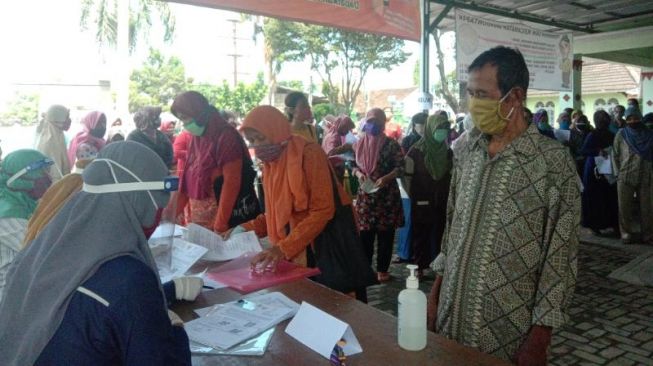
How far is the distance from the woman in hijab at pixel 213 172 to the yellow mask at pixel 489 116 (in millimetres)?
1779

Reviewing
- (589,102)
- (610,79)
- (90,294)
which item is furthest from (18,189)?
(589,102)

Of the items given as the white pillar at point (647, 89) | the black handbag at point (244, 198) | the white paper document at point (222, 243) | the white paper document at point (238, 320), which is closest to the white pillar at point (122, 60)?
the black handbag at point (244, 198)

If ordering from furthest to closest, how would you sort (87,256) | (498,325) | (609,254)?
(609,254) < (498,325) < (87,256)

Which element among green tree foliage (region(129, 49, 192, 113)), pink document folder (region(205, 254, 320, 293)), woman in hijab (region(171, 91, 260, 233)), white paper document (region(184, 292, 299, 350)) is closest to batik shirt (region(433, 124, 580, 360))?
white paper document (region(184, 292, 299, 350))

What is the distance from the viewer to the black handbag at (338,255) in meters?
2.51

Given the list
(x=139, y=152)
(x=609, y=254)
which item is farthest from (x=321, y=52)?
(x=139, y=152)

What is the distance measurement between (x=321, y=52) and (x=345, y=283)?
52.9 feet

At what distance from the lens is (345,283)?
252 cm

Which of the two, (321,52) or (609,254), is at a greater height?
(321,52)

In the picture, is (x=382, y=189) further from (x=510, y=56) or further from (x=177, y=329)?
(x=177, y=329)

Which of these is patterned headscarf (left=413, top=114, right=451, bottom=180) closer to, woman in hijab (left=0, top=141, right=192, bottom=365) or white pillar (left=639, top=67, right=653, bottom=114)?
woman in hijab (left=0, top=141, right=192, bottom=365)

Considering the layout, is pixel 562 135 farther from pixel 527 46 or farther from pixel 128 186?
pixel 128 186

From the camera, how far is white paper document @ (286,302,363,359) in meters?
1.50

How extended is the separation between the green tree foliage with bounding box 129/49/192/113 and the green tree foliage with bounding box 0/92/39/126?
21.4 ft
